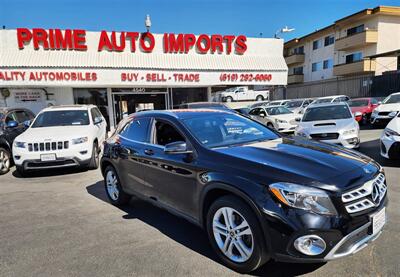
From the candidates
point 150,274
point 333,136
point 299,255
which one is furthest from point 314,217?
point 333,136

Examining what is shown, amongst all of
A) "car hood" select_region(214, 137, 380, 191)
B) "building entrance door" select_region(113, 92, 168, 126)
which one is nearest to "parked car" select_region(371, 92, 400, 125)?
"building entrance door" select_region(113, 92, 168, 126)

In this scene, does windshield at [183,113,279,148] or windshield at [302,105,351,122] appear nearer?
windshield at [183,113,279,148]

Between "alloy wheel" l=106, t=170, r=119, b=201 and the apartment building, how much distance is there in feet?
103

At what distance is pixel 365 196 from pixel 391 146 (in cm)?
446

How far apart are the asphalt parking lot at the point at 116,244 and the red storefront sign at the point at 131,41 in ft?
34.7

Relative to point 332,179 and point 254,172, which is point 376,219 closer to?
point 332,179

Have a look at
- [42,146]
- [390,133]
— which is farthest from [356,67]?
[42,146]

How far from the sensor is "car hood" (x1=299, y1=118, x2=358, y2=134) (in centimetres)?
791

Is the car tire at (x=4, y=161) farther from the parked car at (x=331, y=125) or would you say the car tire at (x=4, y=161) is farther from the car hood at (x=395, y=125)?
the car hood at (x=395, y=125)

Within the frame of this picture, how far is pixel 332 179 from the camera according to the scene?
2.46 meters

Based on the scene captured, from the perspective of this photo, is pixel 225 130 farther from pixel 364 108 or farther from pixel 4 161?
pixel 364 108

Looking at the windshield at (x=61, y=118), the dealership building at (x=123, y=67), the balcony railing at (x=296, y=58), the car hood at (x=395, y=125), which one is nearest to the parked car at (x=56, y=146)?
the windshield at (x=61, y=118)

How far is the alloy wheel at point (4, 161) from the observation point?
7.65 meters

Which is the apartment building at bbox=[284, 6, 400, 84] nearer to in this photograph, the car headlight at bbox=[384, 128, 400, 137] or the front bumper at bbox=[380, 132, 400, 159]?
the car headlight at bbox=[384, 128, 400, 137]
